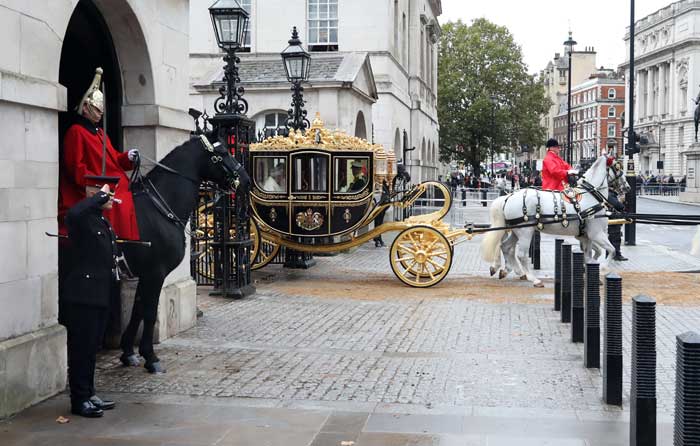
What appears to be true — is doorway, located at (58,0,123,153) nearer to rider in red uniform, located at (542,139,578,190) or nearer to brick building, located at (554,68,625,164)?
rider in red uniform, located at (542,139,578,190)

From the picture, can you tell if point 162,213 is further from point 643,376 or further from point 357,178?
point 357,178

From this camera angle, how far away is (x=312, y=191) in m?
15.8

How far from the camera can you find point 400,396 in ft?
24.7

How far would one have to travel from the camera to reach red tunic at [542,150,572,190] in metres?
16.3

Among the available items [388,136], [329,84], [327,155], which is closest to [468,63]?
[388,136]

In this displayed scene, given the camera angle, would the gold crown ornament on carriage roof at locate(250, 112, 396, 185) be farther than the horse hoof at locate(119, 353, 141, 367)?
Yes

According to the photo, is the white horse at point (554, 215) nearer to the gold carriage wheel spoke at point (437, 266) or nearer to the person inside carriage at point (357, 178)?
the gold carriage wheel spoke at point (437, 266)

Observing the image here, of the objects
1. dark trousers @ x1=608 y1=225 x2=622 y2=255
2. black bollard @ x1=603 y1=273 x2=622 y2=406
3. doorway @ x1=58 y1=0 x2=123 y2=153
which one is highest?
doorway @ x1=58 y1=0 x2=123 y2=153

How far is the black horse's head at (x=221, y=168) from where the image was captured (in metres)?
8.78

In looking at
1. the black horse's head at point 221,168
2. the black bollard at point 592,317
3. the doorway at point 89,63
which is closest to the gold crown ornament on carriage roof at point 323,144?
the doorway at point 89,63

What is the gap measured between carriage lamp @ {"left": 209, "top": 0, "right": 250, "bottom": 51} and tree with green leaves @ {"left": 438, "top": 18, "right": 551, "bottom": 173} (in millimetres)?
66558

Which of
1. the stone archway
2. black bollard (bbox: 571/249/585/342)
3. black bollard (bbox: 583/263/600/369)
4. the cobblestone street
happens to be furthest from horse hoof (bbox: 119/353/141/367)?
the stone archway

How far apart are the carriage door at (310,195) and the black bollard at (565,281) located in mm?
5430

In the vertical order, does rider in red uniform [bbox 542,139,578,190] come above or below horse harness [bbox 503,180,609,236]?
above
